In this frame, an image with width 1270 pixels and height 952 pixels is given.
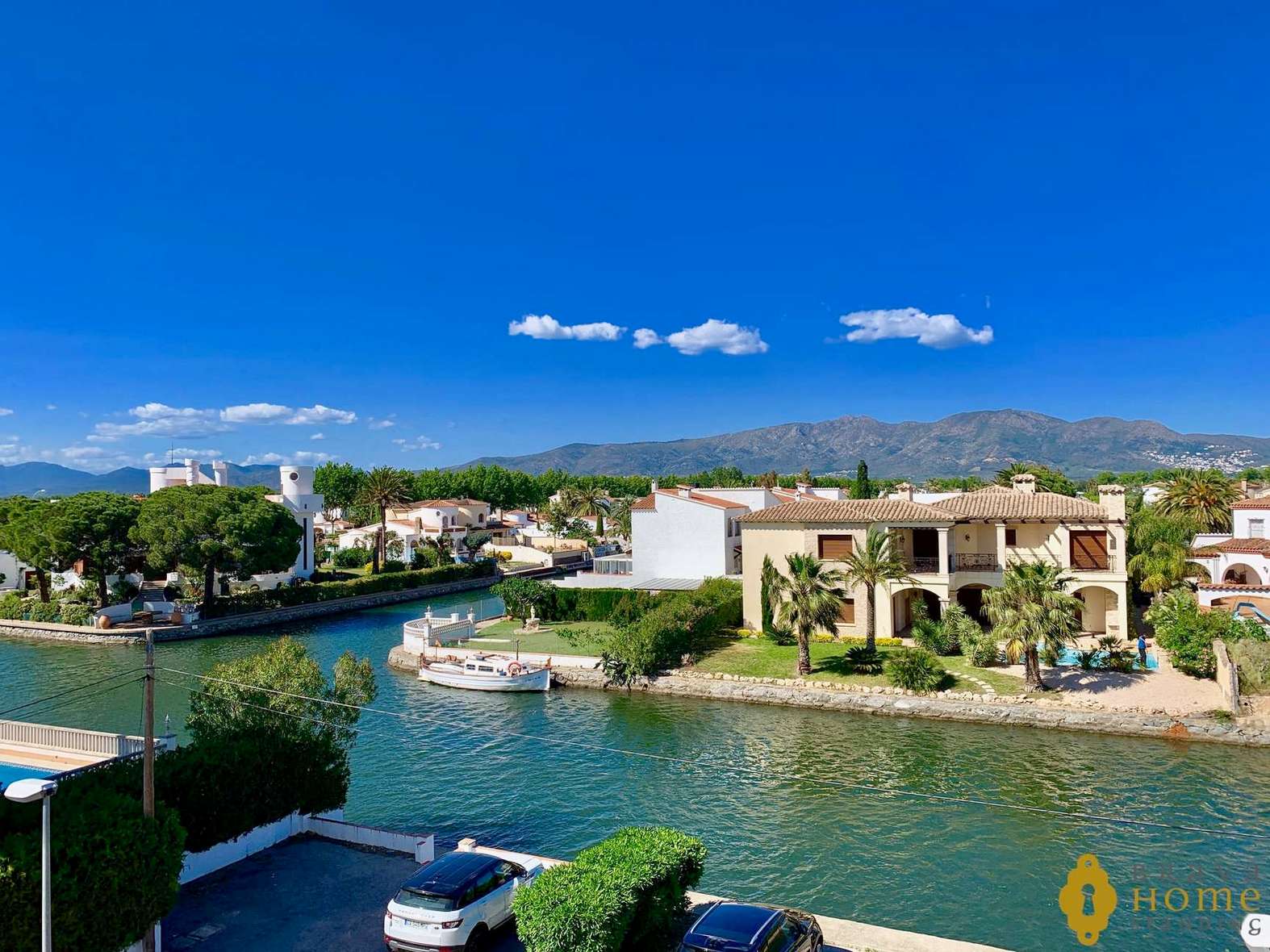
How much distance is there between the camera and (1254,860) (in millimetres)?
16250

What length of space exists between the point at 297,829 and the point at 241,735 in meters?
2.09

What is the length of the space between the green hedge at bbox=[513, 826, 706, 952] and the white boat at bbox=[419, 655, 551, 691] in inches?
817

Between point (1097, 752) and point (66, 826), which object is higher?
point (66, 826)

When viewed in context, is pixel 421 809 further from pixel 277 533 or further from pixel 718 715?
pixel 277 533

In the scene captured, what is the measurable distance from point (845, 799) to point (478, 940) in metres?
11.3

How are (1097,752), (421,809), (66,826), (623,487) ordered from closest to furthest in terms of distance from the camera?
(66,826), (421,809), (1097,752), (623,487)

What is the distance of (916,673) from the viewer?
28.1m

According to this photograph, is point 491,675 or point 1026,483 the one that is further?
point 1026,483

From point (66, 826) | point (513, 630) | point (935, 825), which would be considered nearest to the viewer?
point (66, 826)

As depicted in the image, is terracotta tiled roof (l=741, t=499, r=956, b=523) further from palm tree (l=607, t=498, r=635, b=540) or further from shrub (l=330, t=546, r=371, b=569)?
shrub (l=330, t=546, r=371, b=569)

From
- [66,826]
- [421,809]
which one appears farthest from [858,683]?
[66,826]

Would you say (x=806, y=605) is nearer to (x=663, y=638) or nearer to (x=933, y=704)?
(x=933, y=704)

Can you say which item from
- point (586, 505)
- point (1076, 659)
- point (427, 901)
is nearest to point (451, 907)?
point (427, 901)

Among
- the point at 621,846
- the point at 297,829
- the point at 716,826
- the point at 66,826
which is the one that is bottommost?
the point at 716,826
